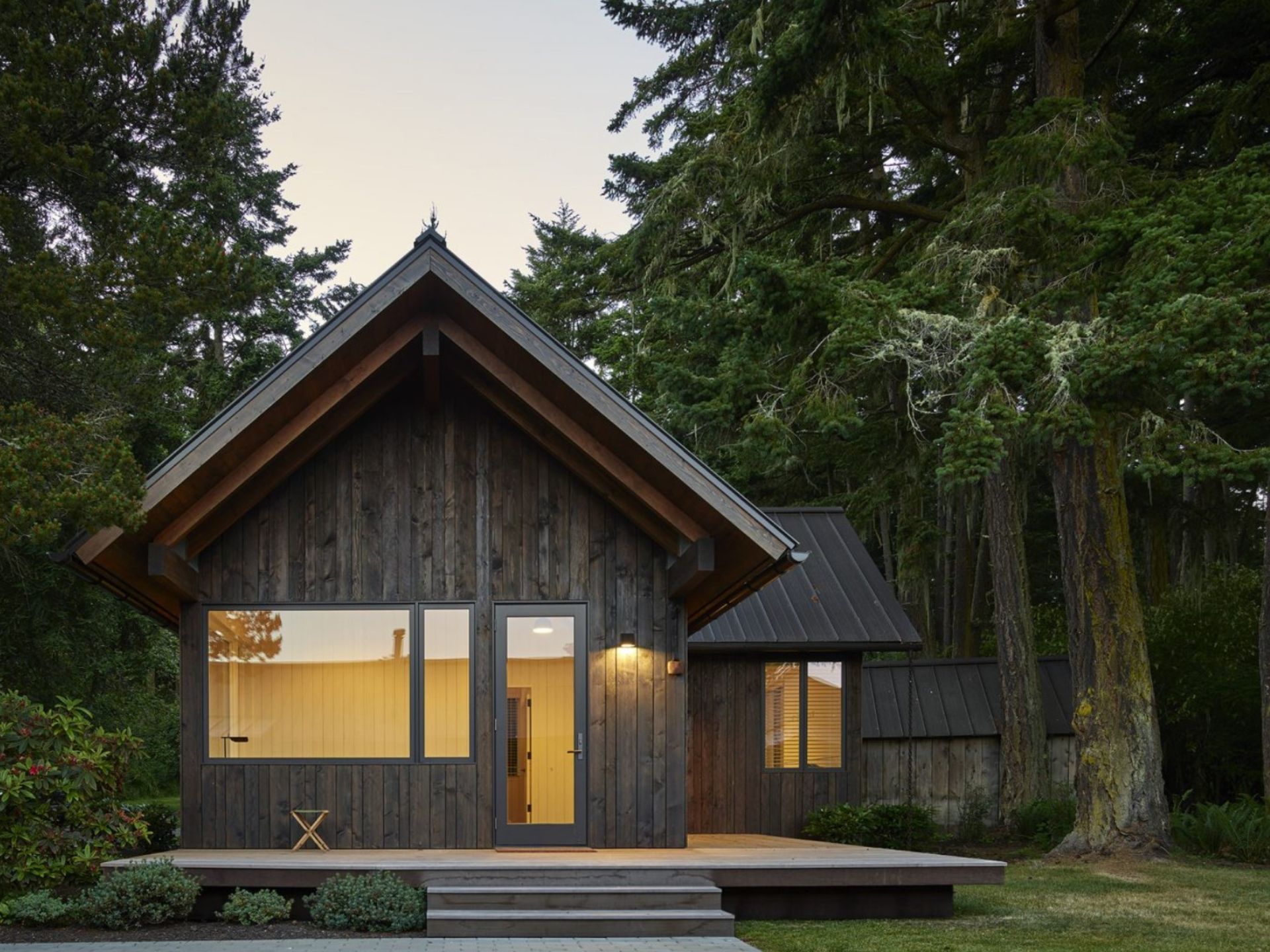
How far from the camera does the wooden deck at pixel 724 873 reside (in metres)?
8.87

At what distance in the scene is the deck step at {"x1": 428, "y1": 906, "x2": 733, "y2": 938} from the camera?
826 centimetres

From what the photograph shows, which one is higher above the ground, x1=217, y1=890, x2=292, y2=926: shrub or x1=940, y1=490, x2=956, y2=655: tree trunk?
x1=940, y1=490, x2=956, y2=655: tree trunk

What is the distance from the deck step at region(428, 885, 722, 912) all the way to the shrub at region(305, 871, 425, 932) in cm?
15

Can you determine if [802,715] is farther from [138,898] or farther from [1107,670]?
[138,898]

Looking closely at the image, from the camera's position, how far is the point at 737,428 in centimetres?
1368

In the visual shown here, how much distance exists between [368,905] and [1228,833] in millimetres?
9330

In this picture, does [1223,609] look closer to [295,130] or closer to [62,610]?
[62,610]

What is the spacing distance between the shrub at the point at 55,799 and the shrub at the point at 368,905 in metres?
1.75

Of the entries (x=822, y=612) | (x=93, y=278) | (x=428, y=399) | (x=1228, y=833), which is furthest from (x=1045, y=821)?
(x=93, y=278)

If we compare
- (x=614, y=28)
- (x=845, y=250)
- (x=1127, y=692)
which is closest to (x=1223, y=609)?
(x=1127, y=692)

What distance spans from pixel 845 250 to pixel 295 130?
22001 millimetres

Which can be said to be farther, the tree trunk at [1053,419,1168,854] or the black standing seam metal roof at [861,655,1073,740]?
the black standing seam metal roof at [861,655,1073,740]

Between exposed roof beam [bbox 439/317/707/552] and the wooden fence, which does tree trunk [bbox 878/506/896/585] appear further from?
exposed roof beam [bbox 439/317/707/552]

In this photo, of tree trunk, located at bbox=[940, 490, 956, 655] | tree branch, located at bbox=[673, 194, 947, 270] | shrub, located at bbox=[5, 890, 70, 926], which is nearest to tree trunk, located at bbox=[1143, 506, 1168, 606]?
tree trunk, located at bbox=[940, 490, 956, 655]
